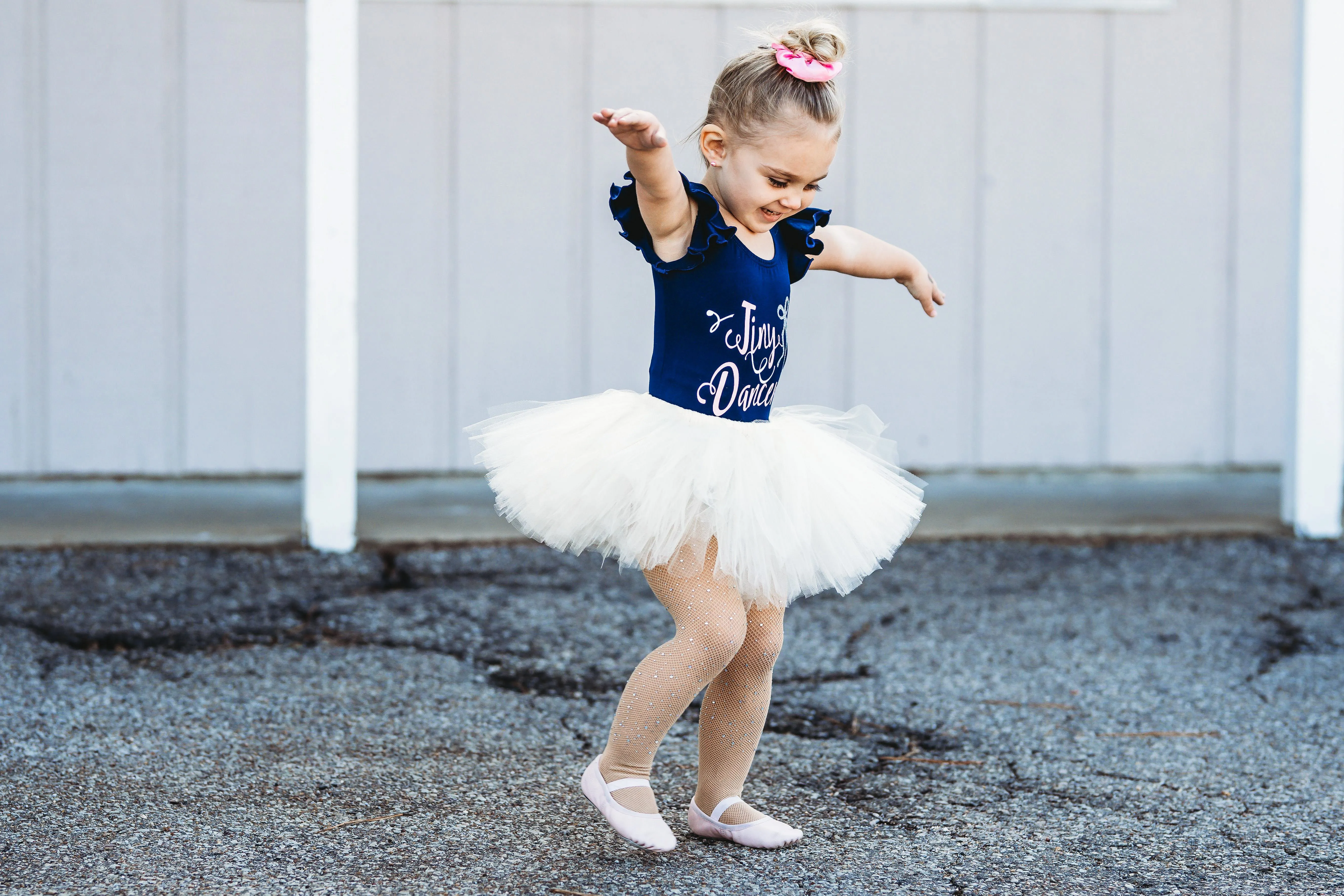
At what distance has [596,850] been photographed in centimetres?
215

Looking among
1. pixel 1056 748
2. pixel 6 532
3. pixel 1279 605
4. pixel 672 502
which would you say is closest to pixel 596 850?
pixel 672 502

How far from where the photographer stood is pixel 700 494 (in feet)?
6.65

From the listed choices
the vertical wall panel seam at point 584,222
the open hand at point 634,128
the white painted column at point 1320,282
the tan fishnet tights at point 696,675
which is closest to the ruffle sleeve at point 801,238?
the open hand at point 634,128

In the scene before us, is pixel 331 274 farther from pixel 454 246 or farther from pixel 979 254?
pixel 979 254

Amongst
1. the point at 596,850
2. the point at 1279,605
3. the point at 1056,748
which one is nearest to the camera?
the point at 596,850

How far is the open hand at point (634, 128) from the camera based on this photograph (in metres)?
1.85

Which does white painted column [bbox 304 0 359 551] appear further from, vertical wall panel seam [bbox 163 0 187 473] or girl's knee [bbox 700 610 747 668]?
girl's knee [bbox 700 610 747 668]

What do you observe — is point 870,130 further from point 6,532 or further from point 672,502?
point 672,502

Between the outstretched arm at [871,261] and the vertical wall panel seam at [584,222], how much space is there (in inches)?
124

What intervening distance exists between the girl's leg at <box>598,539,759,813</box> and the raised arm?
0.48 m

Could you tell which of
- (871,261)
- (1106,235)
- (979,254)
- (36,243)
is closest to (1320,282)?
(1106,235)

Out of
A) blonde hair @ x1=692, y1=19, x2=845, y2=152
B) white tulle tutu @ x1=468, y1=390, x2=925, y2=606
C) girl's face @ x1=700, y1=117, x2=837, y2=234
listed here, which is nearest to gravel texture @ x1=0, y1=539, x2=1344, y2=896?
white tulle tutu @ x1=468, y1=390, x2=925, y2=606

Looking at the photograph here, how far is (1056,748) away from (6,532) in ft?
11.3

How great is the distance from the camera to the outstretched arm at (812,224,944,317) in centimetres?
236
